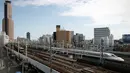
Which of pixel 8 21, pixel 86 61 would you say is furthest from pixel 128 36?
pixel 8 21

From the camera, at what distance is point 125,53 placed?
93.8 ft

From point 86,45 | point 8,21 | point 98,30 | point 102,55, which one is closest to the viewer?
point 102,55

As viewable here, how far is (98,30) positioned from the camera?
6888cm

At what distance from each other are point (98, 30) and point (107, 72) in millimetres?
56230

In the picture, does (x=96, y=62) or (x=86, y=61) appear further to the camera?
(x=86, y=61)

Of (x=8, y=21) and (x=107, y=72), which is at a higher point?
(x=8, y=21)

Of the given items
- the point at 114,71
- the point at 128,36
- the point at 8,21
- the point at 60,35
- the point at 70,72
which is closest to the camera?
the point at 70,72

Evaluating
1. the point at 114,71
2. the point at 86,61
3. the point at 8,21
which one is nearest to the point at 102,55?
the point at 86,61

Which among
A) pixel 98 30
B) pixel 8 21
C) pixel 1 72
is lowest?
pixel 1 72

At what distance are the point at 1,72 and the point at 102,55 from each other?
13.2m

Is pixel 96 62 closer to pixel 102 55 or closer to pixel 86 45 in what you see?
pixel 102 55

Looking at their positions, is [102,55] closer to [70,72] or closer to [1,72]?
[70,72]

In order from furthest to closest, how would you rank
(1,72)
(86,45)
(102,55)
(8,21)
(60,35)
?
(8,21) < (60,35) < (86,45) < (1,72) < (102,55)

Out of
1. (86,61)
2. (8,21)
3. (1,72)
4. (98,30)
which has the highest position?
(8,21)
